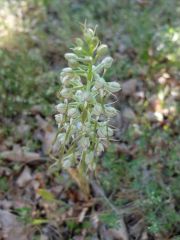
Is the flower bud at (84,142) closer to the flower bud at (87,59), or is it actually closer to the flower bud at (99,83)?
the flower bud at (99,83)

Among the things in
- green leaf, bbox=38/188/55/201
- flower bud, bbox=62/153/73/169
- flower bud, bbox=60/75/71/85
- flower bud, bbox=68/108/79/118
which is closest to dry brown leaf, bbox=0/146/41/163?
green leaf, bbox=38/188/55/201

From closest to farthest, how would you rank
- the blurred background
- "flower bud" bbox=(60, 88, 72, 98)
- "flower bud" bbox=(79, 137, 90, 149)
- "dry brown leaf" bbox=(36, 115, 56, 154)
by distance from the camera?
"flower bud" bbox=(60, 88, 72, 98)
"flower bud" bbox=(79, 137, 90, 149)
the blurred background
"dry brown leaf" bbox=(36, 115, 56, 154)

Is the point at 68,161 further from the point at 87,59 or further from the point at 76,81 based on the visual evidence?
the point at 87,59

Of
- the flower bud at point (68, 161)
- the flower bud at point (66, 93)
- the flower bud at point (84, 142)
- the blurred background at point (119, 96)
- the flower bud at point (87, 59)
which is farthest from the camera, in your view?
the blurred background at point (119, 96)

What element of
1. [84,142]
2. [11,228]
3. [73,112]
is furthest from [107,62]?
[11,228]

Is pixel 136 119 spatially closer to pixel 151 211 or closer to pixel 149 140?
pixel 149 140

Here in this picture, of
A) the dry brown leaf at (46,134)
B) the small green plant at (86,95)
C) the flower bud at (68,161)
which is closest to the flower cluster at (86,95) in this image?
the small green plant at (86,95)

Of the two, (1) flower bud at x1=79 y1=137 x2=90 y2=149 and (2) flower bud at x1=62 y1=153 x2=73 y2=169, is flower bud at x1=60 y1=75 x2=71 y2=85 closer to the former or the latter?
(1) flower bud at x1=79 y1=137 x2=90 y2=149
